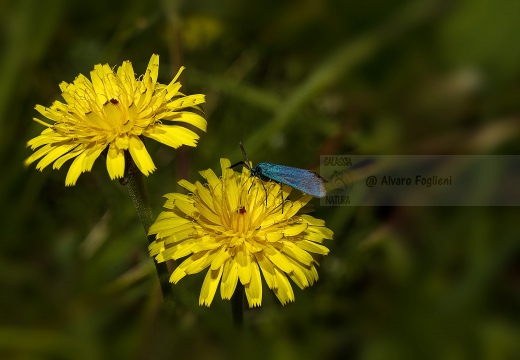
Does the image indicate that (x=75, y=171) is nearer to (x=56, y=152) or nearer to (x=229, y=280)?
(x=56, y=152)

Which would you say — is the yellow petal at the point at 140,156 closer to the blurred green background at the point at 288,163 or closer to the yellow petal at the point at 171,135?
the yellow petal at the point at 171,135

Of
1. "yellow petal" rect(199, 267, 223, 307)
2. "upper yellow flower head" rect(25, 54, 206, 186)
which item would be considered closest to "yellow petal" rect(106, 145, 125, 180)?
"upper yellow flower head" rect(25, 54, 206, 186)

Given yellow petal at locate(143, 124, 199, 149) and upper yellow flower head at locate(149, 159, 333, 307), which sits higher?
yellow petal at locate(143, 124, 199, 149)

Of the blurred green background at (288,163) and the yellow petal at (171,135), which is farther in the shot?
the blurred green background at (288,163)

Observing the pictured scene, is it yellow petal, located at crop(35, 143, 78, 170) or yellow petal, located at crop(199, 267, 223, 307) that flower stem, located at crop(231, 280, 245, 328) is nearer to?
yellow petal, located at crop(199, 267, 223, 307)

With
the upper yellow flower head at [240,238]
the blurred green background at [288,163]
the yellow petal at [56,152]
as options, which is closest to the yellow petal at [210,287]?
the upper yellow flower head at [240,238]

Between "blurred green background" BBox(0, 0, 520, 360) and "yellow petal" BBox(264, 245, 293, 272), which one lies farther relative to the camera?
"blurred green background" BBox(0, 0, 520, 360)
